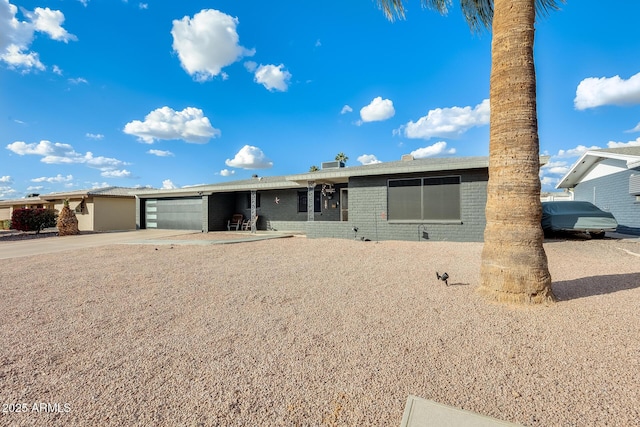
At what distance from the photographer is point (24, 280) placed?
20.3ft

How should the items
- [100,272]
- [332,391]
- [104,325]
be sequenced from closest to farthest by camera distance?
[332,391], [104,325], [100,272]

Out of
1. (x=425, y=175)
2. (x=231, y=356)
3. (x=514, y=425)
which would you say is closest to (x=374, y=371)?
(x=514, y=425)

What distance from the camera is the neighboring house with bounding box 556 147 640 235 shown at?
1162 centimetres

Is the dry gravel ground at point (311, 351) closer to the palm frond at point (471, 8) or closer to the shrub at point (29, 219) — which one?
the palm frond at point (471, 8)

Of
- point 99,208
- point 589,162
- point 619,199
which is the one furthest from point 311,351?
point 99,208

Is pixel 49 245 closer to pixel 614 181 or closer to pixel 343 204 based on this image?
pixel 343 204

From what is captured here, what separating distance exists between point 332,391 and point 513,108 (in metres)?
4.45

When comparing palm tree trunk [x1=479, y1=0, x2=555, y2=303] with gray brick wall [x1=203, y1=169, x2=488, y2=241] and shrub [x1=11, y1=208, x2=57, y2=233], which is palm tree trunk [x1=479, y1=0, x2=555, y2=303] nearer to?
gray brick wall [x1=203, y1=169, x2=488, y2=241]

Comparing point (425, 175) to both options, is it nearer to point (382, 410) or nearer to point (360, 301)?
point (360, 301)

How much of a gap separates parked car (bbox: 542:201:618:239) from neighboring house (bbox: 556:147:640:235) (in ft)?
7.71

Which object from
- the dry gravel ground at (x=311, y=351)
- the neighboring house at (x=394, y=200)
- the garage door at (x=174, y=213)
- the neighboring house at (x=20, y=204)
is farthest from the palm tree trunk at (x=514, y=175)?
the neighboring house at (x=20, y=204)

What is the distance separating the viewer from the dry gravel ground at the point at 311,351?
2.13 m

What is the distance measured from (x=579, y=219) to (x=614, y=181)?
19.1ft

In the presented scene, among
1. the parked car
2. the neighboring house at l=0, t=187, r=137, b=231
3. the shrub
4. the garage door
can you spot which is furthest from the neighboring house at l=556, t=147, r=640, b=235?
the shrub
